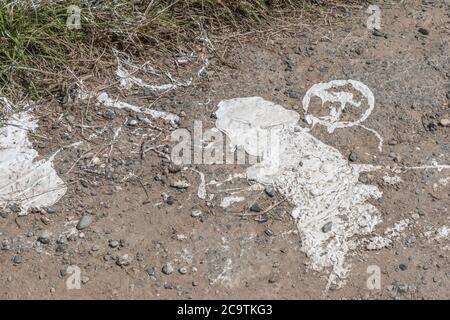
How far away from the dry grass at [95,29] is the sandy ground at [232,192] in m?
0.15

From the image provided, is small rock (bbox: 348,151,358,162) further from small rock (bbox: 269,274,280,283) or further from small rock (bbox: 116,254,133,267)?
small rock (bbox: 116,254,133,267)

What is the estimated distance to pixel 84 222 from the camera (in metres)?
3.14

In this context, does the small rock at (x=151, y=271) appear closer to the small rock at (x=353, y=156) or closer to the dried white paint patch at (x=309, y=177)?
the dried white paint patch at (x=309, y=177)

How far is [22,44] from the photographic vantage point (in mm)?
3711

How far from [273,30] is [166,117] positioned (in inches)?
34.3

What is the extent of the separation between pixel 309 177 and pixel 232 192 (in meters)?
0.36

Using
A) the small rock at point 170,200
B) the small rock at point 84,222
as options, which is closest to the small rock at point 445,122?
the small rock at point 170,200

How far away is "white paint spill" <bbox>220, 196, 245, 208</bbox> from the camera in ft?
10.5

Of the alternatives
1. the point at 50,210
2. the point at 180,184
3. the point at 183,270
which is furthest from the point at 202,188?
the point at 50,210

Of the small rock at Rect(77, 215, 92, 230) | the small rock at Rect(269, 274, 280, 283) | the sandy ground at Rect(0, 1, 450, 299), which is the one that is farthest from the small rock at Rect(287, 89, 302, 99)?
the small rock at Rect(77, 215, 92, 230)

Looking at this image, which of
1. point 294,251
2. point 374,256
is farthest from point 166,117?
point 374,256

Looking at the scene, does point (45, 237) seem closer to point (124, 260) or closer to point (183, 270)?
point (124, 260)

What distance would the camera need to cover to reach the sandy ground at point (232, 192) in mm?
2941

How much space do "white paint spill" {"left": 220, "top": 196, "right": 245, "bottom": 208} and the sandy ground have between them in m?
0.02
